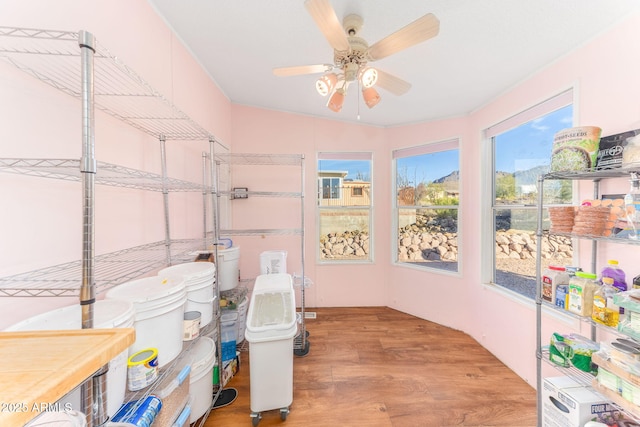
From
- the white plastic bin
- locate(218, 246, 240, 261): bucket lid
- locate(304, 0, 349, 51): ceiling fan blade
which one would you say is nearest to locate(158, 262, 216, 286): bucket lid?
locate(218, 246, 240, 261): bucket lid

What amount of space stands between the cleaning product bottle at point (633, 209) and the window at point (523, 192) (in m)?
0.59

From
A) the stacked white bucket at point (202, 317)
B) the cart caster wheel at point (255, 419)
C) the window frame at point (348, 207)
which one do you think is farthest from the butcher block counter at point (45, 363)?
the window frame at point (348, 207)

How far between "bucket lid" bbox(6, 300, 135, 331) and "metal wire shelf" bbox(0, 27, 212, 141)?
0.85m

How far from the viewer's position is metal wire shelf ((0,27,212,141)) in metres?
0.85

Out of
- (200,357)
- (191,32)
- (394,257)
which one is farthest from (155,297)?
(394,257)

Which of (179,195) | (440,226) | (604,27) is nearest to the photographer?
(604,27)

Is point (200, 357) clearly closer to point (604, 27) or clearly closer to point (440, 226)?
point (440, 226)

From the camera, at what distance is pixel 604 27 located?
1.43 meters

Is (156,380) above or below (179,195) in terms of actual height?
below

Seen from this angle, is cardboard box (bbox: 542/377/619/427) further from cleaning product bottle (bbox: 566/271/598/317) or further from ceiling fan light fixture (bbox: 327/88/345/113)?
ceiling fan light fixture (bbox: 327/88/345/113)

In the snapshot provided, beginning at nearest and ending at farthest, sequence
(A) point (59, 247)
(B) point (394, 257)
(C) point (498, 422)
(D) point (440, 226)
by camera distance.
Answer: (A) point (59, 247) < (C) point (498, 422) < (D) point (440, 226) < (B) point (394, 257)

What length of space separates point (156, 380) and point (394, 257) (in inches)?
110

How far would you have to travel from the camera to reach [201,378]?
1.49m

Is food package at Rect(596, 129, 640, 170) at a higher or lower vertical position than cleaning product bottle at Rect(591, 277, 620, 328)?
higher
